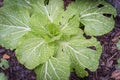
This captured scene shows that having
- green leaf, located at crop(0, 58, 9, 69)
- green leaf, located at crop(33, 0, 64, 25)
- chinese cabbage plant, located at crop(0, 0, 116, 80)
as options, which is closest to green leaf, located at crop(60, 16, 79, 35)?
chinese cabbage plant, located at crop(0, 0, 116, 80)

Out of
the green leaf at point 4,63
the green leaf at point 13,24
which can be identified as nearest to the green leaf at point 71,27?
the green leaf at point 13,24

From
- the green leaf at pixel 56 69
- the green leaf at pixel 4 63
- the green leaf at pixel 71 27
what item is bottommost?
the green leaf at pixel 56 69

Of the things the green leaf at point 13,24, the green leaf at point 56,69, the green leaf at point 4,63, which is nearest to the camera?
the green leaf at point 56,69

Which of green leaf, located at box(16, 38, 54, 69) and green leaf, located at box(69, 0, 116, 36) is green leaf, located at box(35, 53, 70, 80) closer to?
green leaf, located at box(16, 38, 54, 69)

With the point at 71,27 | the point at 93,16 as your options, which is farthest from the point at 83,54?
the point at 93,16

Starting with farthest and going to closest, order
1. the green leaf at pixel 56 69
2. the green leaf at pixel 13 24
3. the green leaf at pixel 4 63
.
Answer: the green leaf at pixel 4 63 < the green leaf at pixel 13 24 < the green leaf at pixel 56 69

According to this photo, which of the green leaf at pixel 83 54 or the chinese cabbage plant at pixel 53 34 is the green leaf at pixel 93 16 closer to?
the chinese cabbage plant at pixel 53 34
